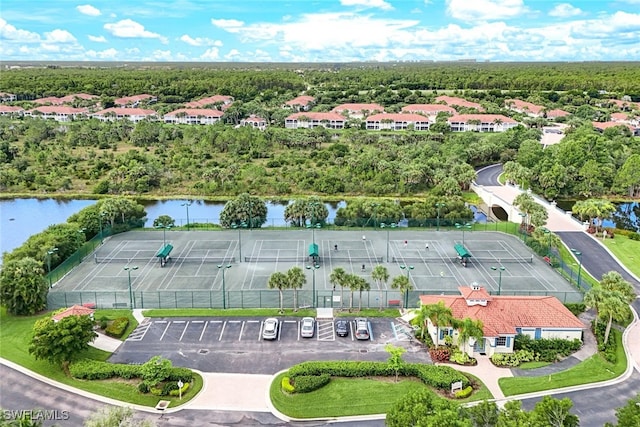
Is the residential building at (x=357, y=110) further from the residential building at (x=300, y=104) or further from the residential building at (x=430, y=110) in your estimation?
the residential building at (x=300, y=104)

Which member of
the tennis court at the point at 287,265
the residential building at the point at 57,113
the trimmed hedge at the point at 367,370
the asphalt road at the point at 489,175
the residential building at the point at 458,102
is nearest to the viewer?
the trimmed hedge at the point at 367,370

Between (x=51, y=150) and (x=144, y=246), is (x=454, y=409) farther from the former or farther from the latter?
(x=51, y=150)

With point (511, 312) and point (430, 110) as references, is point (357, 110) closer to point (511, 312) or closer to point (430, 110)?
point (430, 110)

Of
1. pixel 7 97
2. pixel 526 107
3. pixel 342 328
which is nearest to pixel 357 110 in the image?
pixel 526 107

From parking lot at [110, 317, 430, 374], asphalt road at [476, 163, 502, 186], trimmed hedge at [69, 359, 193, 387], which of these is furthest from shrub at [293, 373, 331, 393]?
asphalt road at [476, 163, 502, 186]

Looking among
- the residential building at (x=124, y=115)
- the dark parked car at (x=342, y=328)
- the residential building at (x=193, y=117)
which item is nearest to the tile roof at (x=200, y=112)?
the residential building at (x=193, y=117)

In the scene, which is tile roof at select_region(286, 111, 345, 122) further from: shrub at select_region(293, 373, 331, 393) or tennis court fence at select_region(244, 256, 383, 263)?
shrub at select_region(293, 373, 331, 393)

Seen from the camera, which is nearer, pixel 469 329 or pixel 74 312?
pixel 469 329
